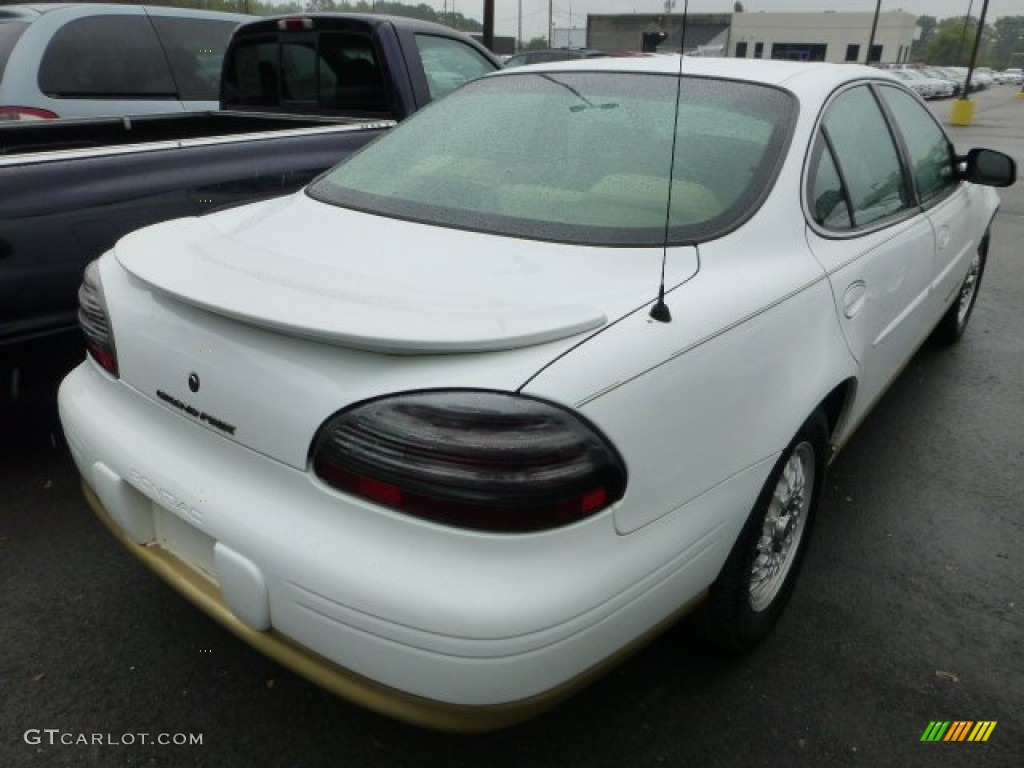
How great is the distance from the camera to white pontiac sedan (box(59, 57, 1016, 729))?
1479mm

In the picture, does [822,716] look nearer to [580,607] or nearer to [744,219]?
[580,607]

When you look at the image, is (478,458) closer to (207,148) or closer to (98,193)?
(98,193)

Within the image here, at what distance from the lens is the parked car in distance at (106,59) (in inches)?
205

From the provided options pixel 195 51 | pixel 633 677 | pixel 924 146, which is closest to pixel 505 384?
pixel 633 677

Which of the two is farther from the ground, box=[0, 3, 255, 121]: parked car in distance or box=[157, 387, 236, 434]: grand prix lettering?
box=[0, 3, 255, 121]: parked car in distance

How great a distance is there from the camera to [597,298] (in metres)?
1.72

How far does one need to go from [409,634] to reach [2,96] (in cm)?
524

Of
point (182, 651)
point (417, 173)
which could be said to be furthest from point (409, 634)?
point (417, 173)

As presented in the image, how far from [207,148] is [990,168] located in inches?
131

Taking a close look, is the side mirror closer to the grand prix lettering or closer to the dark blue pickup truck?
the dark blue pickup truck

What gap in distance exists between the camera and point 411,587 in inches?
57.2

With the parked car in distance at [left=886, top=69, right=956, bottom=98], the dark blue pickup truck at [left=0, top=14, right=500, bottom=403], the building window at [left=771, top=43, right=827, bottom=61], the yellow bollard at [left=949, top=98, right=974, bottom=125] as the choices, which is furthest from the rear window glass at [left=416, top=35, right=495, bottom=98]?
the building window at [left=771, top=43, right=827, bottom=61]
